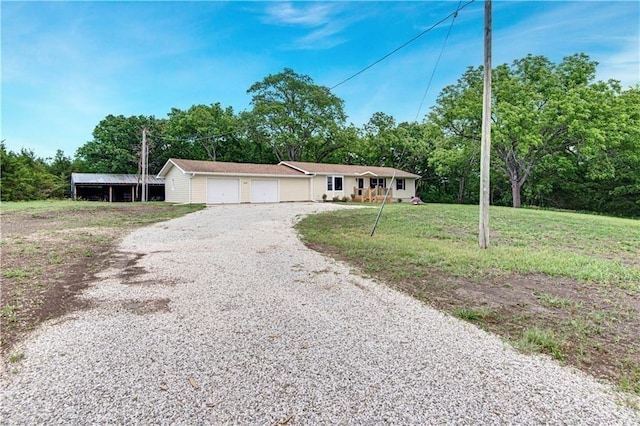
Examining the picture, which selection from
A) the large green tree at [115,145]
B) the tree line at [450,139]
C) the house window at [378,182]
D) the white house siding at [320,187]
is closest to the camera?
the tree line at [450,139]

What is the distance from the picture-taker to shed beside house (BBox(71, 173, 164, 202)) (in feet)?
85.9

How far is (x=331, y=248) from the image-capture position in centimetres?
722

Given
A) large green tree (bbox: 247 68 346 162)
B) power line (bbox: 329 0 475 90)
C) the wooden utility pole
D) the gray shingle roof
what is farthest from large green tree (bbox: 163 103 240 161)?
the wooden utility pole

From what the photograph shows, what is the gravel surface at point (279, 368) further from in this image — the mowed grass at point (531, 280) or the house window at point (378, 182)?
the house window at point (378, 182)

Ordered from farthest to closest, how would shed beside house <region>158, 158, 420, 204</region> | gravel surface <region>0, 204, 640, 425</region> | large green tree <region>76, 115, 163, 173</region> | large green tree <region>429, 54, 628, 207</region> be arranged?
large green tree <region>76, 115, 163, 173</region> → shed beside house <region>158, 158, 420, 204</region> → large green tree <region>429, 54, 628, 207</region> → gravel surface <region>0, 204, 640, 425</region>

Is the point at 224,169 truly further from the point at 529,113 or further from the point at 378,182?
the point at 529,113

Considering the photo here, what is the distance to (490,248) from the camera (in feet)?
Answer: 23.1

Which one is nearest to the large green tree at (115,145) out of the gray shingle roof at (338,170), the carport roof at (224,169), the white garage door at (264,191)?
the carport roof at (224,169)

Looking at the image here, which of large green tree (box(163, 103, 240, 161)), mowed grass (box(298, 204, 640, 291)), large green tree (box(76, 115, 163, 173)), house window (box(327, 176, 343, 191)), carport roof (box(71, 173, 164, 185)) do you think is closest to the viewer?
mowed grass (box(298, 204, 640, 291))

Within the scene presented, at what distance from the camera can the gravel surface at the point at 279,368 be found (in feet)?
6.42

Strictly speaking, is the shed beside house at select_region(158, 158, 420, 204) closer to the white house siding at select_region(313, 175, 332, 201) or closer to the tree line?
the white house siding at select_region(313, 175, 332, 201)

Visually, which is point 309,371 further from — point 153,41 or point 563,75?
point 563,75

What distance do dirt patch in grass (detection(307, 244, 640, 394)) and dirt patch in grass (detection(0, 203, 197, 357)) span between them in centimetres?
338

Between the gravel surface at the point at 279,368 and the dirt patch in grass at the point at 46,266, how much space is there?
266 millimetres
